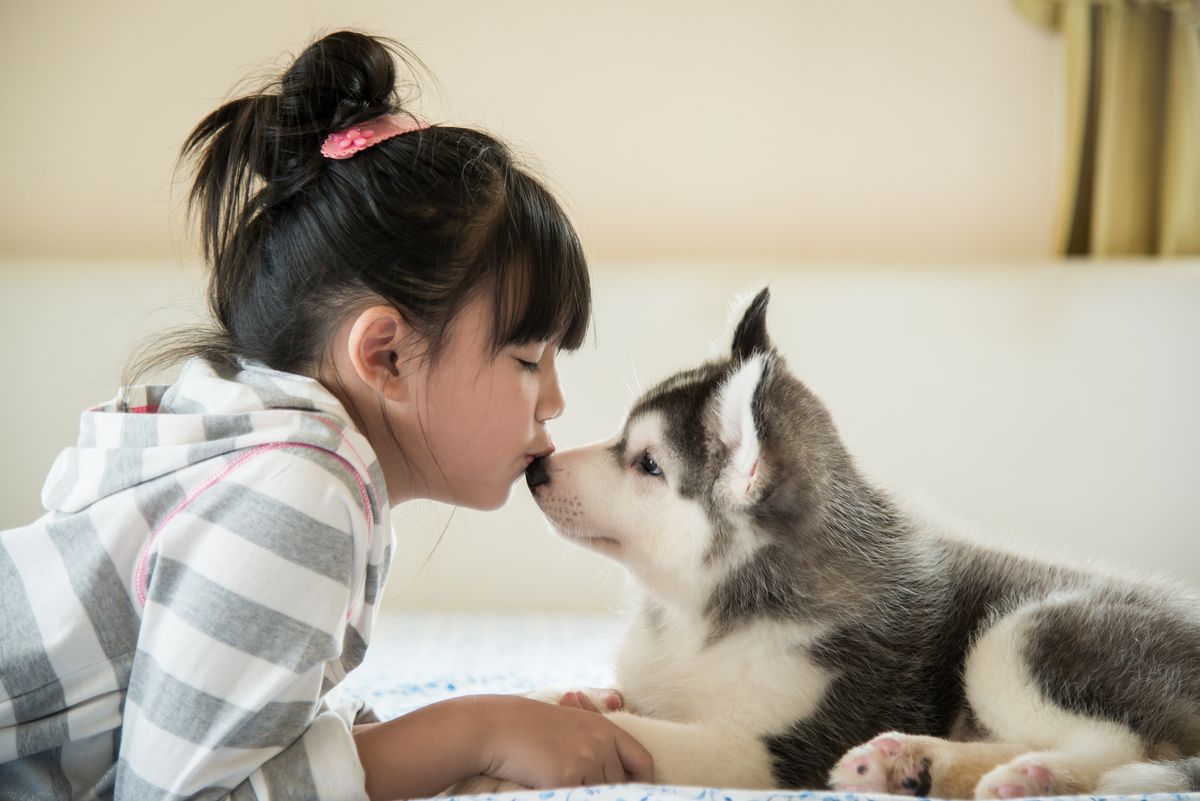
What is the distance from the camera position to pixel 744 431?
1228 mm

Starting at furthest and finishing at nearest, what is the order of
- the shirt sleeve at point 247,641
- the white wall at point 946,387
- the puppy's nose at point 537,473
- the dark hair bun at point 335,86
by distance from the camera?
1. the white wall at point 946,387
2. the puppy's nose at point 537,473
3. the dark hair bun at point 335,86
4. the shirt sleeve at point 247,641

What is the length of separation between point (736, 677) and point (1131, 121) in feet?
7.05

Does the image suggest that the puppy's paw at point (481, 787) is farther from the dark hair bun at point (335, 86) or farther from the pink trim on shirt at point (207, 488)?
the dark hair bun at point (335, 86)

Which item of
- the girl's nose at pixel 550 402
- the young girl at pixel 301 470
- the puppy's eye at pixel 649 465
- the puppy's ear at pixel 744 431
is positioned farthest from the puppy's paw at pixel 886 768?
the girl's nose at pixel 550 402

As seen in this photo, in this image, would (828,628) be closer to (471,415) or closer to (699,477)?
(699,477)

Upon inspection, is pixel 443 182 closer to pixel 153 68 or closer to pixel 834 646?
pixel 834 646

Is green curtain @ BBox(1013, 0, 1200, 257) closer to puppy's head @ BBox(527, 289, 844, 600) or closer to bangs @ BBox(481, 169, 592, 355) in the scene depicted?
puppy's head @ BBox(527, 289, 844, 600)

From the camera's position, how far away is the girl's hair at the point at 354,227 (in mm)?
1179

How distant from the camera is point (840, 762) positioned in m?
1.06

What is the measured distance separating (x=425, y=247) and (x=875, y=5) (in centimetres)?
202

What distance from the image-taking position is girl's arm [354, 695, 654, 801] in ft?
3.49

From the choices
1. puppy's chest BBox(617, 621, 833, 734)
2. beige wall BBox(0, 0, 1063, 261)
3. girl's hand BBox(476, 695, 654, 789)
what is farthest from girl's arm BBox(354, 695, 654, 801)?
beige wall BBox(0, 0, 1063, 261)

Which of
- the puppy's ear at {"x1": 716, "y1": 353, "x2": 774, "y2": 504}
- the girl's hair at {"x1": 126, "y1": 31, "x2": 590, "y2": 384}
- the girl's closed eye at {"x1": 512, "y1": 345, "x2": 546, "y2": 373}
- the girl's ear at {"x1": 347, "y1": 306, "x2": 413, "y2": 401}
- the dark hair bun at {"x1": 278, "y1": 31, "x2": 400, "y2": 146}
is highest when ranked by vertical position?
the dark hair bun at {"x1": 278, "y1": 31, "x2": 400, "y2": 146}

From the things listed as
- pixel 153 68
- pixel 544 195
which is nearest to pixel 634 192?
pixel 153 68
